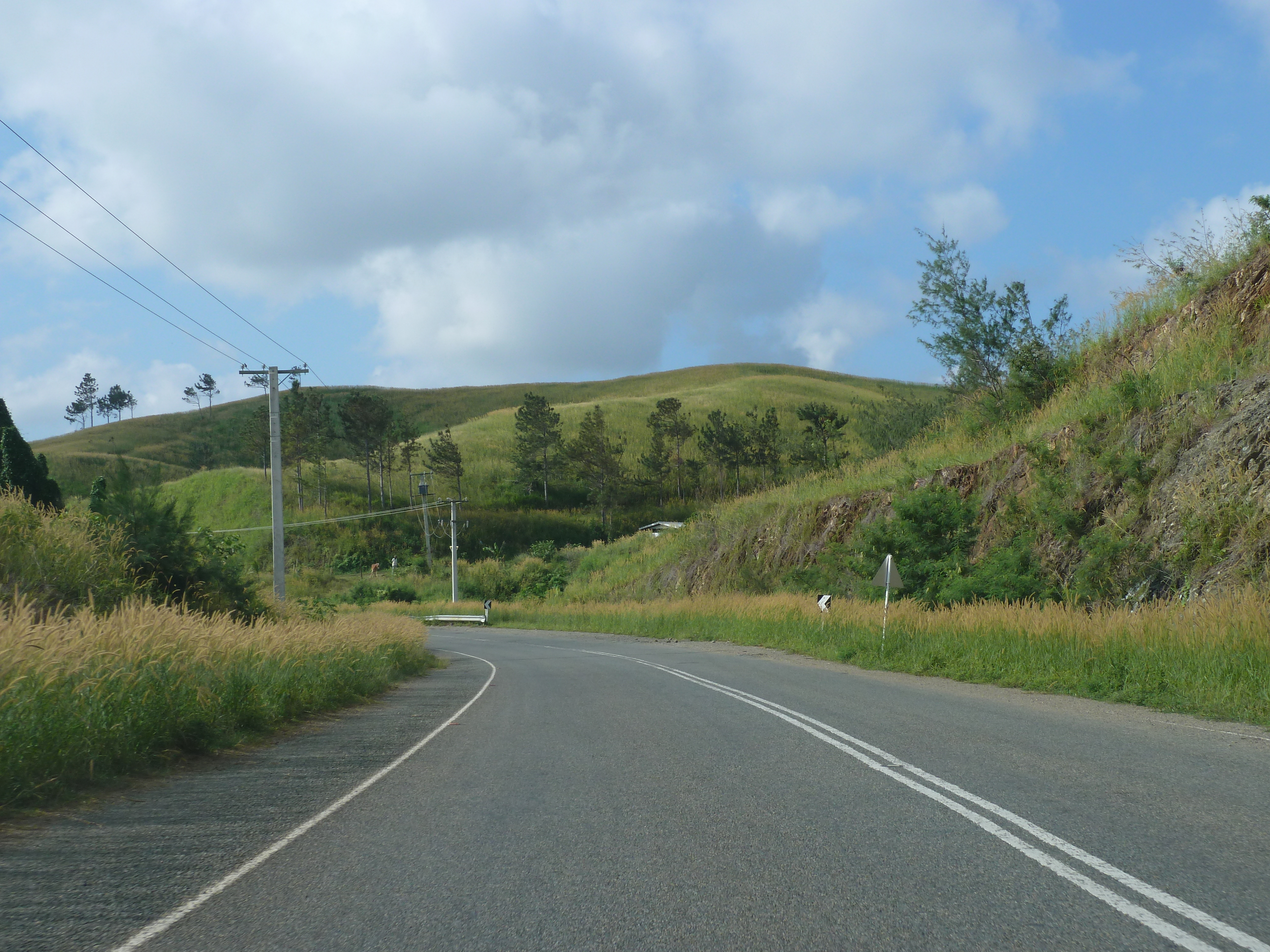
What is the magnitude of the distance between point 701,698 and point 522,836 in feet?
28.3

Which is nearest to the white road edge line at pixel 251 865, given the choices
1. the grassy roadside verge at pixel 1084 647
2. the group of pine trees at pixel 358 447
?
the grassy roadside verge at pixel 1084 647

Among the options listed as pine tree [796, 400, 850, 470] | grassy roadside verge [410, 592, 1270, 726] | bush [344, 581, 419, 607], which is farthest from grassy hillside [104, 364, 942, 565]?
grassy roadside verge [410, 592, 1270, 726]

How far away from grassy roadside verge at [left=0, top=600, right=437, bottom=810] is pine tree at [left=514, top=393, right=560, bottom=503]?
85.2m

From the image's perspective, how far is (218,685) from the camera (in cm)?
1114

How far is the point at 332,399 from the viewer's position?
195 metres

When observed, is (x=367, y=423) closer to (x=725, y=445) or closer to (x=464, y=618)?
(x=725, y=445)

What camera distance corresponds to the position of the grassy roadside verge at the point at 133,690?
7547 mm

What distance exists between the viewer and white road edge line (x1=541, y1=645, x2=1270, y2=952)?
4023 millimetres

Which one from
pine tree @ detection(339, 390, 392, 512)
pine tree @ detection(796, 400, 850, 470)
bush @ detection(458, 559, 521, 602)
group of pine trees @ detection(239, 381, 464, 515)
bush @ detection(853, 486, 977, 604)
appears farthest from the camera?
pine tree @ detection(339, 390, 392, 512)

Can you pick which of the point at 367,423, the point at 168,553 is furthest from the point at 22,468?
the point at 367,423

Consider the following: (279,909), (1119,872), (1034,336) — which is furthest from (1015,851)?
(1034,336)

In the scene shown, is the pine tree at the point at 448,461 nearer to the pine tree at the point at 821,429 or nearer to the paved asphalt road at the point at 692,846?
the pine tree at the point at 821,429

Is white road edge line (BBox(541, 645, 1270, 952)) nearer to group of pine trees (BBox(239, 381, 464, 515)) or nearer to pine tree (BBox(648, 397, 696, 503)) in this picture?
group of pine trees (BBox(239, 381, 464, 515))

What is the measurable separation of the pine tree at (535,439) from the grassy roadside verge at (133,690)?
279ft
